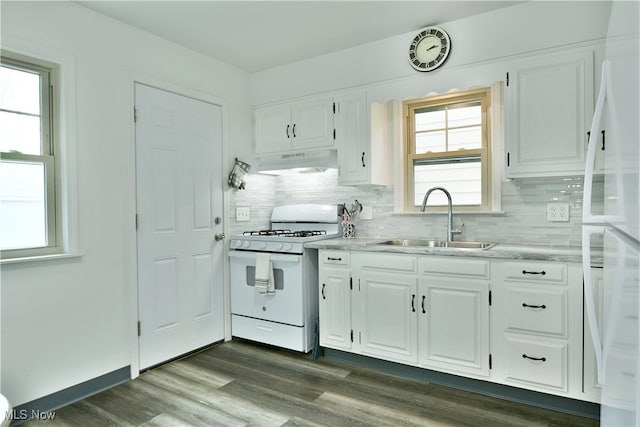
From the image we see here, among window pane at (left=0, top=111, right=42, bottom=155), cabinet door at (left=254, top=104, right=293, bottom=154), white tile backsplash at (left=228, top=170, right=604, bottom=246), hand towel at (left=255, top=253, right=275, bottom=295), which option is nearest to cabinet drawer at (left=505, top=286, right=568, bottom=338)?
white tile backsplash at (left=228, top=170, right=604, bottom=246)

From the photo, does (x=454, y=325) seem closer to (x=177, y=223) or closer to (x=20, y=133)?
(x=177, y=223)

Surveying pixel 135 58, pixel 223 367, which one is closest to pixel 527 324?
pixel 223 367

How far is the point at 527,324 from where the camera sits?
2297 millimetres

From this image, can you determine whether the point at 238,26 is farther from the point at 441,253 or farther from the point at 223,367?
the point at 223,367

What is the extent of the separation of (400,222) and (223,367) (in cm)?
184

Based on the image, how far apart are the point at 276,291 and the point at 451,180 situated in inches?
67.1

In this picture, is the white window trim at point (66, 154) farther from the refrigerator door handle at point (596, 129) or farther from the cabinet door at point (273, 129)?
the refrigerator door handle at point (596, 129)

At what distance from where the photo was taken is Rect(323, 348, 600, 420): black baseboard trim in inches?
88.0

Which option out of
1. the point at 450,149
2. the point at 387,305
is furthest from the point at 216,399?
the point at 450,149

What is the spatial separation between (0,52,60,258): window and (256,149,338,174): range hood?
5.65 ft

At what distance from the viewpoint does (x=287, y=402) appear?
2410mm

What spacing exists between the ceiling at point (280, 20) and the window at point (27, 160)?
23.7 inches

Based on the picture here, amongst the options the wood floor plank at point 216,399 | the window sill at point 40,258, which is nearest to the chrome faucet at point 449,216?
the wood floor plank at point 216,399

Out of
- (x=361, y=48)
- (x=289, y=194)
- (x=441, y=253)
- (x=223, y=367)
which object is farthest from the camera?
(x=289, y=194)
